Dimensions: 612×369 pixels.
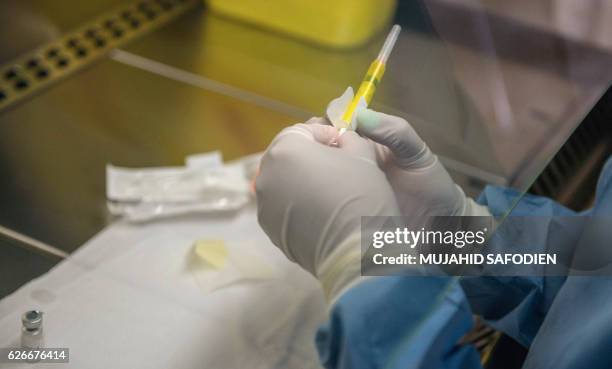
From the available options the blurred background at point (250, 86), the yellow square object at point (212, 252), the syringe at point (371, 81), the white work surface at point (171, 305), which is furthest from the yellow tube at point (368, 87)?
the yellow square object at point (212, 252)

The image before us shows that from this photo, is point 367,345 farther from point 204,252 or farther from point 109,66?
point 109,66

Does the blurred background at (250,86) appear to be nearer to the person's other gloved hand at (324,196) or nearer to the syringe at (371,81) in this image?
the syringe at (371,81)

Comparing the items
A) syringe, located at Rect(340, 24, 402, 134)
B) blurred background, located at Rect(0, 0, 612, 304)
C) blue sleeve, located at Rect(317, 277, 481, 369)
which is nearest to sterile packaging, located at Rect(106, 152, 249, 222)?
blurred background, located at Rect(0, 0, 612, 304)

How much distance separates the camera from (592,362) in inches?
29.2

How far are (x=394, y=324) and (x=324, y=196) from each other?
0.46 ft

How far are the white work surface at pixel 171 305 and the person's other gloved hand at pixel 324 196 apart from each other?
12 cm

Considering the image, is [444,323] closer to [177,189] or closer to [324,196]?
[324,196]

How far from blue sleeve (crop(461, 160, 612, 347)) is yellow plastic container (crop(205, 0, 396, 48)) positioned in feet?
2.26

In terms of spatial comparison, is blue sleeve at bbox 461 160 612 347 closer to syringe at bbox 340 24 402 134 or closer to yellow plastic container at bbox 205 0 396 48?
syringe at bbox 340 24 402 134

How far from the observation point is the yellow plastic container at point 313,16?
1580 mm

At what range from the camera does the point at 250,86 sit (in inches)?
60.4

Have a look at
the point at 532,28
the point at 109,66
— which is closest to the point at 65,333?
the point at 109,66

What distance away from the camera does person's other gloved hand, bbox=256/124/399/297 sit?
738 mm

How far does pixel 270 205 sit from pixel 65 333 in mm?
312
